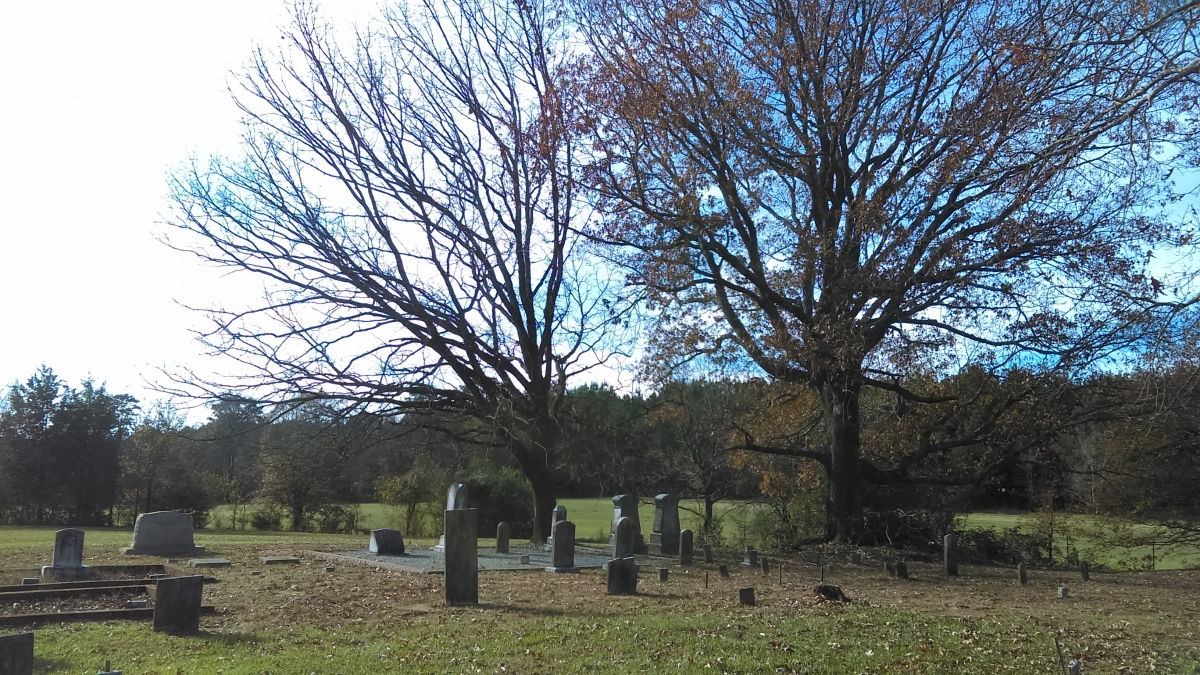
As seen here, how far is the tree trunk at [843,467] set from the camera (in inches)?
792

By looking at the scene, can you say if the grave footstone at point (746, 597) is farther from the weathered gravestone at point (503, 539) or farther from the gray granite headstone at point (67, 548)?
the gray granite headstone at point (67, 548)

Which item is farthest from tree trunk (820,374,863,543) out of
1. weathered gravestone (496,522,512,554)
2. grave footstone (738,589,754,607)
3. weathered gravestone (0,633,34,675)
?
weathered gravestone (0,633,34,675)

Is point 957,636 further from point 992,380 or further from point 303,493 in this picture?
point 303,493

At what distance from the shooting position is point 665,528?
2095cm

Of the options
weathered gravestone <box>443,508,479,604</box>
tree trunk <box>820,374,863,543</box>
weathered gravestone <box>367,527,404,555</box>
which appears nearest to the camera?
weathered gravestone <box>443,508,479,604</box>

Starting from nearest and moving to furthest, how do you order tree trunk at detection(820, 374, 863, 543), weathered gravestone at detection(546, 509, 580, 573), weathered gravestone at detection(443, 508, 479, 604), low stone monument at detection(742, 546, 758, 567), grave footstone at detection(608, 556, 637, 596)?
weathered gravestone at detection(443, 508, 479, 604)
grave footstone at detection(608, 556, 637, 596)
weathered gravestone at detection(546, 509, 580, 573)
low stone monument at detection(742, 546, 758, 567)
tree trunk at detection(820, 374, 863, 543)

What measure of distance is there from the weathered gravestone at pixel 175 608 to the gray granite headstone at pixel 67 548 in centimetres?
646

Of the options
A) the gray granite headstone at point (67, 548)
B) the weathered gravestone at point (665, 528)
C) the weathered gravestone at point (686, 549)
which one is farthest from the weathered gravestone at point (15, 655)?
the weathered gravestone at point (665, 528)

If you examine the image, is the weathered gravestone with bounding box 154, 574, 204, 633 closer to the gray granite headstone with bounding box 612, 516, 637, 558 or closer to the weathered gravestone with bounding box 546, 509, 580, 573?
the weathered gravestone with bounding box 546, 509, 580, 573

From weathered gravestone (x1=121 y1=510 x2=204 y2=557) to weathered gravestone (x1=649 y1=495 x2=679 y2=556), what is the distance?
10736mm

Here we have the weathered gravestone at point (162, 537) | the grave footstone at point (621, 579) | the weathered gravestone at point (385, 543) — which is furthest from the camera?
the weathered gravestone at point (385, 543)

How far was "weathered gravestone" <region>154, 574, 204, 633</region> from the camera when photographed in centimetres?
895

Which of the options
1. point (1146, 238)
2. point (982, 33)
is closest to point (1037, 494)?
point (1146, 238)

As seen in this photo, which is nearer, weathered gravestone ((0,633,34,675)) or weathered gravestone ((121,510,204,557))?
weathered gravestone ((0,633,34,675))
